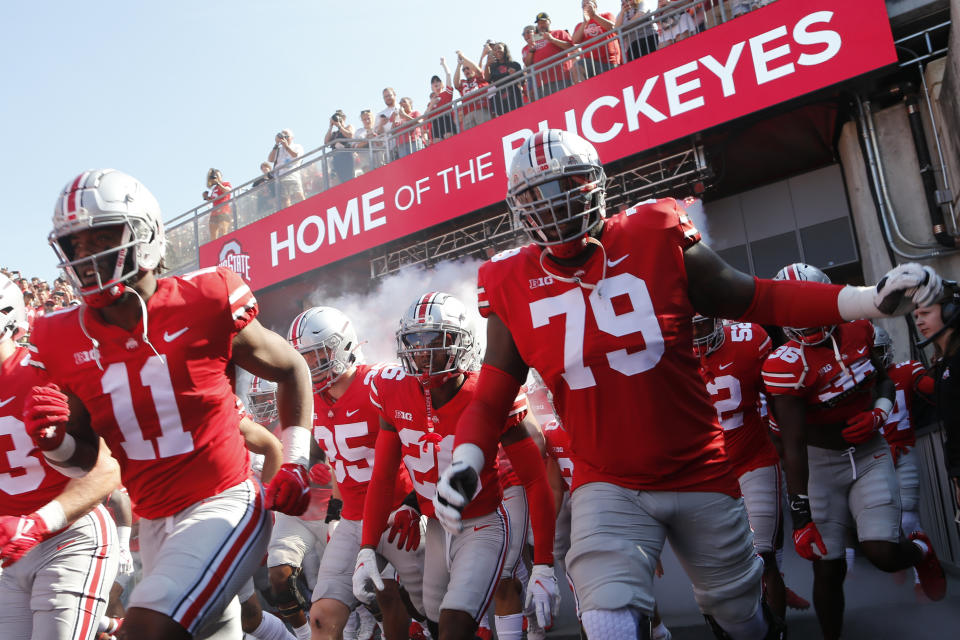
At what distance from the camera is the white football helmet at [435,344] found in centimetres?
456

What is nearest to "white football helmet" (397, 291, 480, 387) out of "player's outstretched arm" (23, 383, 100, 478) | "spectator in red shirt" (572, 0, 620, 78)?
"player's outstretched arm" (23, 383, 100, 478)

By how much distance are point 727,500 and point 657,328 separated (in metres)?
0.69

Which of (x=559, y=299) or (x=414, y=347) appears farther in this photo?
(x=414, y=347)

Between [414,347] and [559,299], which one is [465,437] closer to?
[559,299]

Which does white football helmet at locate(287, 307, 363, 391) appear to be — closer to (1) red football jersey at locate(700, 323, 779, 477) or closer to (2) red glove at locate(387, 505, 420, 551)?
(2) red glove at locate(387, 505, 420, 551)

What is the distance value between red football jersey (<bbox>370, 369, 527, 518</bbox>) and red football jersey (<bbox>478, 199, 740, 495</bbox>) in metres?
1.35

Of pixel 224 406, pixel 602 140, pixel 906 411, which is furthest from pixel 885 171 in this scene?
pixel 224 406

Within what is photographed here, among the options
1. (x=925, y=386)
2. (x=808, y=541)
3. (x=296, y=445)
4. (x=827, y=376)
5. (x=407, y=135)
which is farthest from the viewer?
(x=407, y=135)

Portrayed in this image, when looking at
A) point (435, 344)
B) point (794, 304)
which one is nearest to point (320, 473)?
point (435, 344)

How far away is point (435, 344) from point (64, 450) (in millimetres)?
1984

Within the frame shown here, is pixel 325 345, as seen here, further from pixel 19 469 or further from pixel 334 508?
pixel 19 469

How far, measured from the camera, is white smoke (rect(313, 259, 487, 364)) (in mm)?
12430

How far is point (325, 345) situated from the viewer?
19.1 feet

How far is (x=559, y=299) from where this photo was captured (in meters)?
3.07
